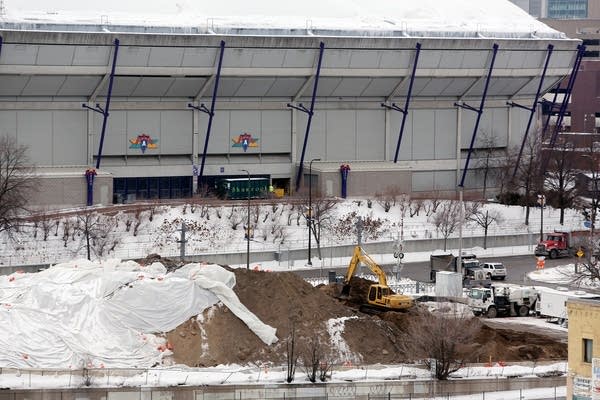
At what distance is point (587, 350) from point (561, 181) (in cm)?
5802

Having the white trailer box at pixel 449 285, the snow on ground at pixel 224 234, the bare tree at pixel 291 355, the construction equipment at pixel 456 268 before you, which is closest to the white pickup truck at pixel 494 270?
the construction equipment at pixel 456 268

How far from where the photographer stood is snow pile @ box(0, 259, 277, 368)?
185 ft

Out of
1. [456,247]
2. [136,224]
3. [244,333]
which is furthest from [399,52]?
[244,333]

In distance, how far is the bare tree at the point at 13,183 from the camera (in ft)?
270

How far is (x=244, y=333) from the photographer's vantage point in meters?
59.0

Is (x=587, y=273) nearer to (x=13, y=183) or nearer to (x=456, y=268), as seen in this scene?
(x=456, y=268)

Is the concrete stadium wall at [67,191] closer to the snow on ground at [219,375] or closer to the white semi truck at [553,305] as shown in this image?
the white semi truck at [553,305]

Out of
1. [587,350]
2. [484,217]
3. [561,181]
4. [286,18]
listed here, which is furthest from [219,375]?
[561,181]

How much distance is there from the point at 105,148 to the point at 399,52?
58.1 ft

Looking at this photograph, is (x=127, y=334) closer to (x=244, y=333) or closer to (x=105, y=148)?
(x=244, y=333)

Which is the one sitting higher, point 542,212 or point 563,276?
point 542,212

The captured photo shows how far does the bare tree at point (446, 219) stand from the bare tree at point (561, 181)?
25.7 ft

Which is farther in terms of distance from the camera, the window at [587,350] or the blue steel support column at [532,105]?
the blue steel support column at [532,105]

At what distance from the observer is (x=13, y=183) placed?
8631cm
